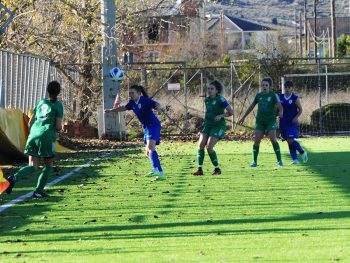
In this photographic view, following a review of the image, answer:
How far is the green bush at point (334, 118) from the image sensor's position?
3641cm

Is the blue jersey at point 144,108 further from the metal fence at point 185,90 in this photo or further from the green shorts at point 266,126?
the metal fence at point 185,90

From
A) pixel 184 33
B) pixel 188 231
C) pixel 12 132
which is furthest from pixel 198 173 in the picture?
pixel 184 33

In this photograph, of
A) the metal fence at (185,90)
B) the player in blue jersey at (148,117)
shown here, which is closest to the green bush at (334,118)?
the metal fence at (185,90)

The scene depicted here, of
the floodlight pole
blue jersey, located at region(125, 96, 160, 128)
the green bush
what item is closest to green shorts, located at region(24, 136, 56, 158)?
blue jersey, located at region(125, 96, 160, 128)

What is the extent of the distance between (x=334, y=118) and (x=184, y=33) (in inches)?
1400

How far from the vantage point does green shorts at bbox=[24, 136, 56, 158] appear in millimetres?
14219

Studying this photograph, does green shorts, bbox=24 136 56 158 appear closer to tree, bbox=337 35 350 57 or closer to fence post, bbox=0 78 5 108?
fence post, bbox=0 78 5 108

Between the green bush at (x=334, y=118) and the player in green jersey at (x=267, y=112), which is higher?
the player in green jersey at (x=267, y=112)

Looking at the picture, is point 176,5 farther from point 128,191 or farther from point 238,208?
point 238,208

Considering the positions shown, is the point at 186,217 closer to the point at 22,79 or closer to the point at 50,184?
the point at 50,184

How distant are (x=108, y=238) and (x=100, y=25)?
25.2m

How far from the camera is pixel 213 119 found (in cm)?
1817

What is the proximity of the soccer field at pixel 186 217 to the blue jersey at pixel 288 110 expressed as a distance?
1.12 m

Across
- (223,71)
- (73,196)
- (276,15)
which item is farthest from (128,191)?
(276,15)
